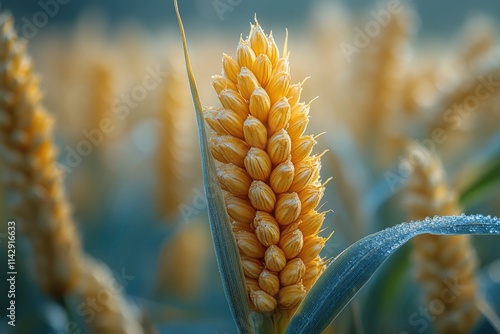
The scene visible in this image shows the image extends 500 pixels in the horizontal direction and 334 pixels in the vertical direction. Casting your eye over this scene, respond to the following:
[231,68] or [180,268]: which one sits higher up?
[231,68]

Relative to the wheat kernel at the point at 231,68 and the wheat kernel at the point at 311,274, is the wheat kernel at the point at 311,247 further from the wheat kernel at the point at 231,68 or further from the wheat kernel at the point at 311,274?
the wheat kernel at the point at 231,68

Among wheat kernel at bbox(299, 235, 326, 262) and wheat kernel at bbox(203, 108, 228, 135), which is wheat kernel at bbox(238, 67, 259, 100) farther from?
wheat kernel at bbox(299, 235, 326, 262)

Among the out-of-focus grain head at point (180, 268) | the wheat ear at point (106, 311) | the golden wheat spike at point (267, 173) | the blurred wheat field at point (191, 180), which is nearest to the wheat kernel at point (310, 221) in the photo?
the golden wheat spike at point (267, 173)

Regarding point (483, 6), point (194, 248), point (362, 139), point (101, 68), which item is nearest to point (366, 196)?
point (362, 139)

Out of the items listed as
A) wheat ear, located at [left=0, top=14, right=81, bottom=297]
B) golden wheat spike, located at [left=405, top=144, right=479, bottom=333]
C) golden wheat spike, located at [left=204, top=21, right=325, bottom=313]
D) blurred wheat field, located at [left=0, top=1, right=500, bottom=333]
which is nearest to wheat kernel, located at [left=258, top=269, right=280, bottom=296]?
golden wheat spike, located at [left=204, top=21, right=325, bottom=313]

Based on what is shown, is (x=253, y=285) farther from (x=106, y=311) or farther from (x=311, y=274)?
(x=106, y=311)

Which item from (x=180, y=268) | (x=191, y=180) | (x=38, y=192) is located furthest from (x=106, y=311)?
(x=191, y=180)
